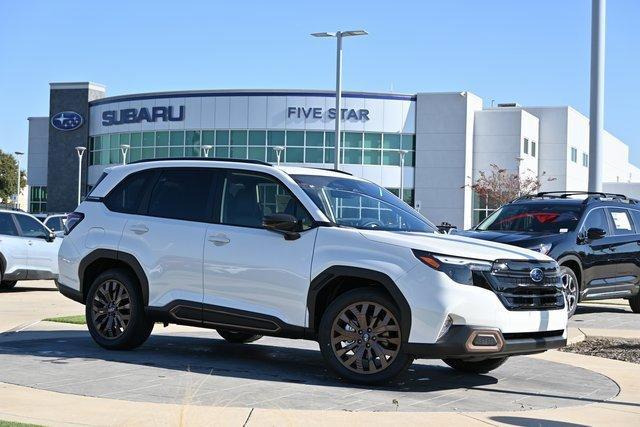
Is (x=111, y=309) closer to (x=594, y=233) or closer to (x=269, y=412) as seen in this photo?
(x=269, y=412)

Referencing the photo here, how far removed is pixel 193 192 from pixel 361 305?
2.33m

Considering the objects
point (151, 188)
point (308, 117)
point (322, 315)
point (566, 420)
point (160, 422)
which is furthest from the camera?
point (308, 117)

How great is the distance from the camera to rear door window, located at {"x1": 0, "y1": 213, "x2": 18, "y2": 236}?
18.1 metres

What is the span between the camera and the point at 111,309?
9594 mm

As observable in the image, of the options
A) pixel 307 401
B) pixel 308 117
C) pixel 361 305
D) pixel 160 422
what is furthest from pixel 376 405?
pixel 308 117

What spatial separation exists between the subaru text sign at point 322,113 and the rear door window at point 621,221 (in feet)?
143

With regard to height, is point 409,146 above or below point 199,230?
above

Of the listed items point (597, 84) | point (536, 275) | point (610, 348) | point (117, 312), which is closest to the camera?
point (536, 275)

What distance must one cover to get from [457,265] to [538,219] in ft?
24.7

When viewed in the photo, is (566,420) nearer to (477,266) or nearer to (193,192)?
(477,266)

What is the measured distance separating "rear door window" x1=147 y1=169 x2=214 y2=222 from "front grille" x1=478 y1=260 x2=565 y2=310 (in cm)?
291

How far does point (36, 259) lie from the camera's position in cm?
1822

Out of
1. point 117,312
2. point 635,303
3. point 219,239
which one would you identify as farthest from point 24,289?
point 635,303

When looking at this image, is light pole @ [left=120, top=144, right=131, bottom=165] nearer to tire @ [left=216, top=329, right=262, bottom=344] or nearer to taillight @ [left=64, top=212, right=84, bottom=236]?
tire @ [left=216, top=329, right=262, bottom=344]
